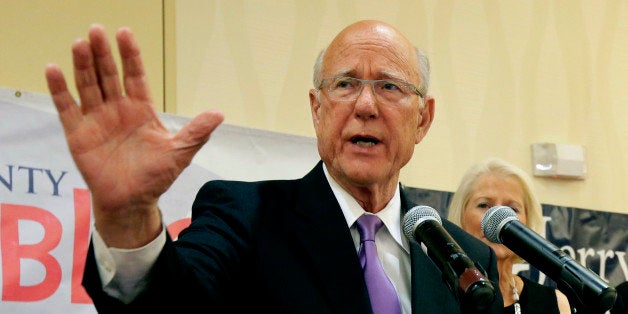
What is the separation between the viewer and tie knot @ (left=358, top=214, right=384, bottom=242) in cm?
178

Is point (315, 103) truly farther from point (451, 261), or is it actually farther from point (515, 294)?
point (515, 294)

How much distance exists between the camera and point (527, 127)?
14.1ft

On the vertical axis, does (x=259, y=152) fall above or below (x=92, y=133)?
below

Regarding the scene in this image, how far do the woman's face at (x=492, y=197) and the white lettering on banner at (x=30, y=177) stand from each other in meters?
1.52

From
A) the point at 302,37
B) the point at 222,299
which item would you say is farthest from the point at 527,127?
the point at 222,299

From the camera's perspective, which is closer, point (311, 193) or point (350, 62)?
point (311, 193)

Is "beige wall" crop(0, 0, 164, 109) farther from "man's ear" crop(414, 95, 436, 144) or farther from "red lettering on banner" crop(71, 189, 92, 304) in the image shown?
"man's ear" crop(414, 95, 436, 144)

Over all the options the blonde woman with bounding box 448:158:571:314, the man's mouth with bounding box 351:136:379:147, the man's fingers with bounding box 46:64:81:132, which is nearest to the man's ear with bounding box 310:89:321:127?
the man's mouth with bounding box 351:136:379:147

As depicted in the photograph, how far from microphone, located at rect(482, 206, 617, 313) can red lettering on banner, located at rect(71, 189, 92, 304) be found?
5.49ft

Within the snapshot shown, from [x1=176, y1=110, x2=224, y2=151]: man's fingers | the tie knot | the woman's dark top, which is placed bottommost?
the woman's dark top

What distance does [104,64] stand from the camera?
1185mm

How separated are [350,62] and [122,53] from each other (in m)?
0.84

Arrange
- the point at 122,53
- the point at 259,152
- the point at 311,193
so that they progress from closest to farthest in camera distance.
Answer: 1. the point at 122,53
2. the point at 311,193
3. the point at 259,152

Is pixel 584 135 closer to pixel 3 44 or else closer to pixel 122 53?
pixel 3 44
